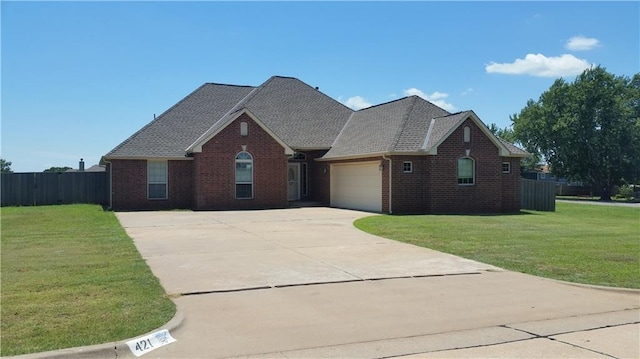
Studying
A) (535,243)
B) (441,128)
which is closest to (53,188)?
(441,128)

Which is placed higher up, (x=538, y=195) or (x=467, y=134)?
(x=467, y=134)

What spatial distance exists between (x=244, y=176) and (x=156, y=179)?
4.36 meters

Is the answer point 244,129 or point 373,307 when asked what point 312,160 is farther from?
point 373,307

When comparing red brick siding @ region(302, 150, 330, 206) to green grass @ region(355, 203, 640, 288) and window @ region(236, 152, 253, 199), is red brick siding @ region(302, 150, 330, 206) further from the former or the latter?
green grass @ region(355, 203, 640, 288)

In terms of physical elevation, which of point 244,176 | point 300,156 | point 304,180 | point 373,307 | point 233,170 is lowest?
point 373,307

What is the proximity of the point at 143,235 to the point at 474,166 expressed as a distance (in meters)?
15.1

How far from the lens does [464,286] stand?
29.1 feet

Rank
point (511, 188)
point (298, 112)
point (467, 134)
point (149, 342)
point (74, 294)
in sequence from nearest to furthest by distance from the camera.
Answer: point (149, 342), point (74, 294), point (467, 134), point (511, 188), point (298, 112)

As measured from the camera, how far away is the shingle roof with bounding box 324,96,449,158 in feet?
78.1

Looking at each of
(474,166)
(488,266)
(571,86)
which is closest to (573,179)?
(571,86)

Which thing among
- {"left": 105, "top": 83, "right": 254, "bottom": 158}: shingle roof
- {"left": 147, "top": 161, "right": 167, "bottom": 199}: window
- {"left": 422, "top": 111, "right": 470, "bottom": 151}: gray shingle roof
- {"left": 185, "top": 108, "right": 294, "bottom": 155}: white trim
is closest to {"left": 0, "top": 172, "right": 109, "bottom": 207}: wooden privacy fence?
{"left": 105, "top": 83, "right": 254, "bottom": 158}: shingle roof

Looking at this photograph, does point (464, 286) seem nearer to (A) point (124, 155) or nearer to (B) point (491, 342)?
(B) point (491, 342)

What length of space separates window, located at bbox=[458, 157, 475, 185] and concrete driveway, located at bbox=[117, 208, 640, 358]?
38.9 feet

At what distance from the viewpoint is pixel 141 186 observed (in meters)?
26.1
